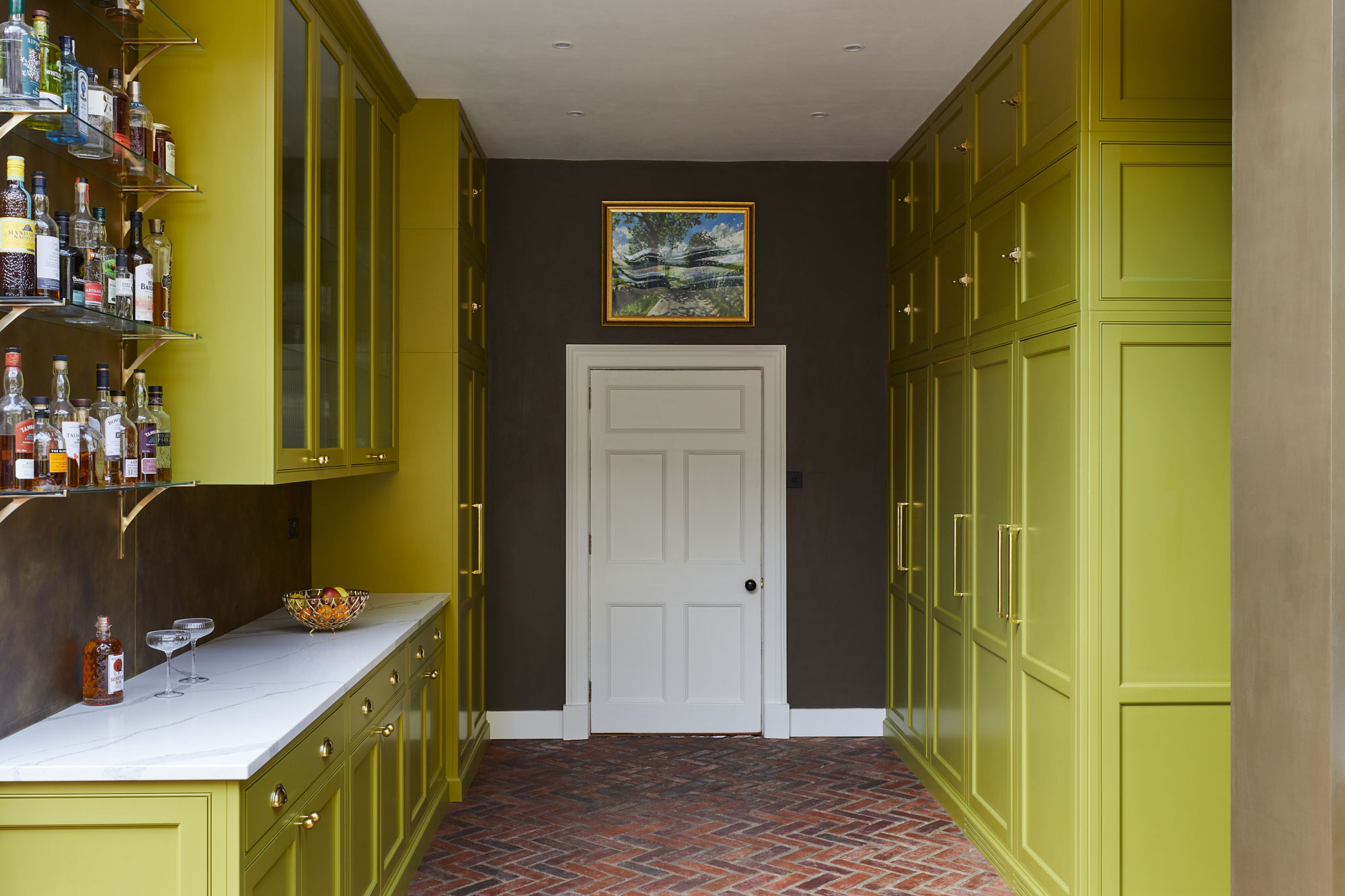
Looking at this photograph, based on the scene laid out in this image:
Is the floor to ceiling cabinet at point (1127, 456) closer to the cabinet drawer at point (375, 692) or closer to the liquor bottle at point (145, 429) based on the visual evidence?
the cabinet drawer at point (375, 692)

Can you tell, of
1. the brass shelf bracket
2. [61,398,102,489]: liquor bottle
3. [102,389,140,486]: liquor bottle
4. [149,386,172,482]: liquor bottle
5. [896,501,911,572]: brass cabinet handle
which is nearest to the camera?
[61,398,102,489]: liquor bottle

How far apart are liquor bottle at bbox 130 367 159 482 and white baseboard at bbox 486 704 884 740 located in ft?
9.73

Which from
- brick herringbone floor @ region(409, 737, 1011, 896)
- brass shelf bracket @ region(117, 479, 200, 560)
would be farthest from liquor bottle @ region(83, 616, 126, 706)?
brick herringbone floor @ region(409, 737, 1011, 896)

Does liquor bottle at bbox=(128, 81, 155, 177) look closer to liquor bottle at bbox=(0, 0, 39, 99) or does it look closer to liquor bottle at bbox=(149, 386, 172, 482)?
liquor bottle at bbox=(0, 0, 39, 99)

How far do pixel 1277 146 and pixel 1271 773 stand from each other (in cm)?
104

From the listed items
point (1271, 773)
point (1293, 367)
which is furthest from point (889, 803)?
point (1293, 367)

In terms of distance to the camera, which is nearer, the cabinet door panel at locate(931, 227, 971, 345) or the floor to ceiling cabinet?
the floor to ceiling cabinet

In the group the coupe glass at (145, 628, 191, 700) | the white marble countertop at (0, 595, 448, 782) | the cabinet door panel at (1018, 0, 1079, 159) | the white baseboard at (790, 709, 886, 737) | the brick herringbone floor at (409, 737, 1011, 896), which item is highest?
the cabinet door panel at (1018, 0, 1079, 159)

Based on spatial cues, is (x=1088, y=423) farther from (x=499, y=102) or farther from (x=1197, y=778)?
(x=499, y=102)

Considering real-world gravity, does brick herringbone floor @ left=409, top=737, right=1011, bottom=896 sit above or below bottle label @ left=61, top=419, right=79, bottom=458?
below

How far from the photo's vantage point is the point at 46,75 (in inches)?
75.2

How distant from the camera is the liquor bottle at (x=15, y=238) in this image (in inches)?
72.4

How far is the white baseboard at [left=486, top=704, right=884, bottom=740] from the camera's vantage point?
4.96 m

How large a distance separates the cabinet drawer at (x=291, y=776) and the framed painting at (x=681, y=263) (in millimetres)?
2962
